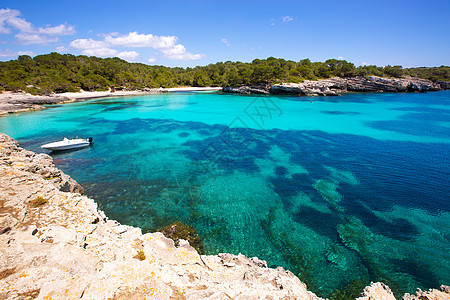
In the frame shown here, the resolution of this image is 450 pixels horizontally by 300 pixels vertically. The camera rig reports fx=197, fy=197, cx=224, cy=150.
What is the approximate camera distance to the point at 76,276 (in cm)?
467

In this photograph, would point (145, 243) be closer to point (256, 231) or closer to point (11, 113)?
point (256, 231)

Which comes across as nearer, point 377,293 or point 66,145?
point 377,293

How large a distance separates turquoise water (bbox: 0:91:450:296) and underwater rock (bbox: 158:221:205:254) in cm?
47

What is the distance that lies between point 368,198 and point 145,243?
1474 cm

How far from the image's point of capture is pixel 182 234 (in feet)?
34.7

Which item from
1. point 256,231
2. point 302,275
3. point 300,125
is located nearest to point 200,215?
point 256,231

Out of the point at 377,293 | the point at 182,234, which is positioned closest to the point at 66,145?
the point at 182,234

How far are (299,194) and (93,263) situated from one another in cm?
1290

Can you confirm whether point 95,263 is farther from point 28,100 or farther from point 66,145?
point 28,100

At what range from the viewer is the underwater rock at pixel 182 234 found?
405 inches

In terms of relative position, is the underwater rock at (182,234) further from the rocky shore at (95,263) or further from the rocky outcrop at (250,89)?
the rocky outcrop at (250,89)

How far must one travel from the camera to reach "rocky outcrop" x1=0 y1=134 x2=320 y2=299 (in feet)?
14.6

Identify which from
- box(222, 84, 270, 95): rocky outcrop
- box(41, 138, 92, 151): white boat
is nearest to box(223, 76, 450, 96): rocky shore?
box(222, 84, 270, 95): rocky outcrop

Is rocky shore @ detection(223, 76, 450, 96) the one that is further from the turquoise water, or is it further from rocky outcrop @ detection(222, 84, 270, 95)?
the turquoise water
